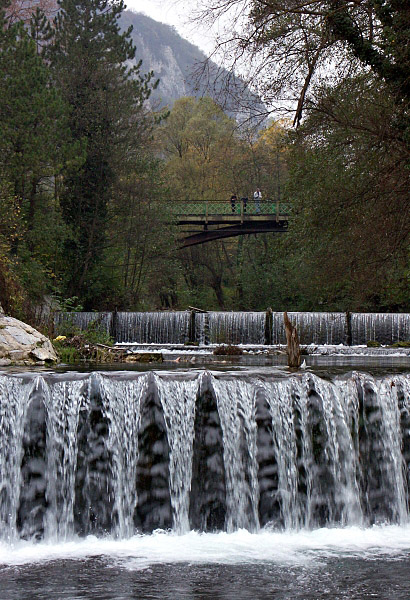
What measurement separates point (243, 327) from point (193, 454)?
13.3 m

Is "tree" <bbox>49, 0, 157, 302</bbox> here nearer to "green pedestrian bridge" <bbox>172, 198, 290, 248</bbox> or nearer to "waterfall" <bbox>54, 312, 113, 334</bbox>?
"waterfall" <bbox>54, 312, 113, 334</bbox>

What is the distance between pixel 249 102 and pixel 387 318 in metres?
11.6

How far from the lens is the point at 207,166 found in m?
39.8

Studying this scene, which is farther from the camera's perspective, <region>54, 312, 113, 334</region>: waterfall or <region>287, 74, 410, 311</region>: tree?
<region>54, 312, 113, 334</region>: waterfall

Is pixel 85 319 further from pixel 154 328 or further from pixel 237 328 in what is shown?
pixel 237 328

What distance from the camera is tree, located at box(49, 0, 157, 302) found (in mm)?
25281

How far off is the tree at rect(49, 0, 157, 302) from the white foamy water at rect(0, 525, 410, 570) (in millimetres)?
18324

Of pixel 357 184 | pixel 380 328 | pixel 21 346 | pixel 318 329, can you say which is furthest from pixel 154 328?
pixel 357 184

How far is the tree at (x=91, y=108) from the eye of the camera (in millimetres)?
25281

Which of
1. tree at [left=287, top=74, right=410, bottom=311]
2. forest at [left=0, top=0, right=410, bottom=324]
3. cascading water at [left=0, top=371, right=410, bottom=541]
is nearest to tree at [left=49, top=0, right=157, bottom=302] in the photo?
forest at [left=0, top=0, right=410, bottom=324]

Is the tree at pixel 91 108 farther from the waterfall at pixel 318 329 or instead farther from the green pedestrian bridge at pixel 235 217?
the waterfall at pixel 318 329

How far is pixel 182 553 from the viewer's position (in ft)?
23.4

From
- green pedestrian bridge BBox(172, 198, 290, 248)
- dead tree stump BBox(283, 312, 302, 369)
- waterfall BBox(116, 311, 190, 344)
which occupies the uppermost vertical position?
green pedestrian bridge BBox(172, 198, 290, 248)

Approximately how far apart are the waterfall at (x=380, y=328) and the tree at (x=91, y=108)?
9321 millimetres
